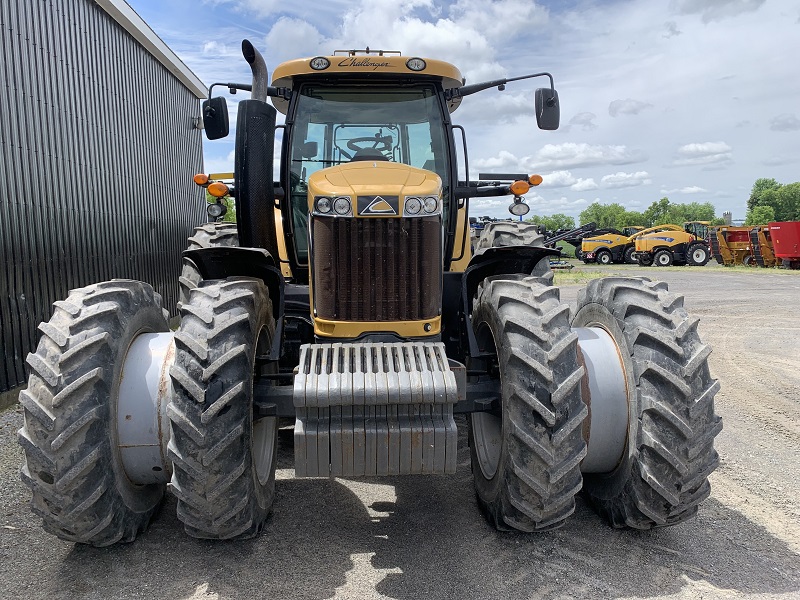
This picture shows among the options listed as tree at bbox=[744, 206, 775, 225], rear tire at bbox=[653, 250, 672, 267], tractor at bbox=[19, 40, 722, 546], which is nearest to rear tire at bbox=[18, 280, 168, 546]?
tractor at bbox=[19, 40, 722, 546]

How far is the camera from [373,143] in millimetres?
5059

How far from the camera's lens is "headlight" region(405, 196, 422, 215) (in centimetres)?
369

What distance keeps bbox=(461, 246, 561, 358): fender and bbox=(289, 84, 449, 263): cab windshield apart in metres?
0.85

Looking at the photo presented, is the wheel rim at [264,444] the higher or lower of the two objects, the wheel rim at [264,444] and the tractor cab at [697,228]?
the lower

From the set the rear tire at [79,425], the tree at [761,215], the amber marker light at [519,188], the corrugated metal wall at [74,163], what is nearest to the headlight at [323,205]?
the rear tire at [79,425]

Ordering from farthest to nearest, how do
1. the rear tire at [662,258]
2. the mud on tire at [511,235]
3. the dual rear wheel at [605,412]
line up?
the rear tire at [662,258] → the mud on tire at [511,235] → the dual rear wheel at [605,412]

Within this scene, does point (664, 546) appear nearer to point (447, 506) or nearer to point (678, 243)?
point (447, 506)

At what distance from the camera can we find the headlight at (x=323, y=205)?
371 centimetres

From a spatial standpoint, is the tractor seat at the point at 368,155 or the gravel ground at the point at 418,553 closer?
the gravel ground at the point at 418,553

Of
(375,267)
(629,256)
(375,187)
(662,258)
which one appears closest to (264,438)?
(375,267)

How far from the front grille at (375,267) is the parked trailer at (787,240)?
26131 millimetres

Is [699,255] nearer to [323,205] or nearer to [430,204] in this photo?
[430,204]

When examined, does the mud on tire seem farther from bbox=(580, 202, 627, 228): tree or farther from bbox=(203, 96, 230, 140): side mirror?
bbox=(580, 202, 627, 228): tree

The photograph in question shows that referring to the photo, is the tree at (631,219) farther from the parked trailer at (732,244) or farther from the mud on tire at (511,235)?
the mud on tire at (511,235)
